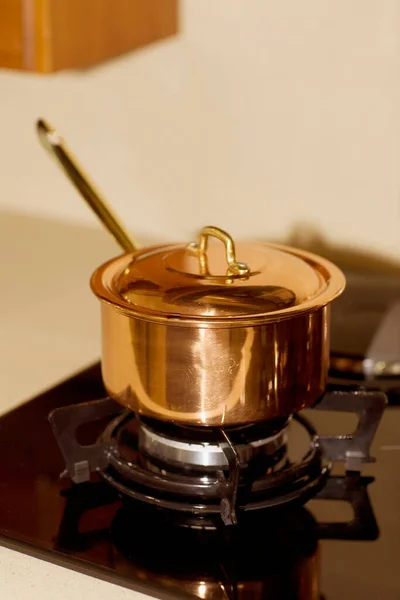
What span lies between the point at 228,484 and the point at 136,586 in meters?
0.12

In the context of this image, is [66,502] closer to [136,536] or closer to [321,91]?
[136,536]

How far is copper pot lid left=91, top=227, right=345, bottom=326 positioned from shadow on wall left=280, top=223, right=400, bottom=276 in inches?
18.0

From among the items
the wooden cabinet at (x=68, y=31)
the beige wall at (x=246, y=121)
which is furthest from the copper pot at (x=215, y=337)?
the beige wall at (x=246, y=121)

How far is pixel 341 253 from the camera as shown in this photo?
1362 mm

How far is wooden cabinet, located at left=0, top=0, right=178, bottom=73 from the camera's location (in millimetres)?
1031

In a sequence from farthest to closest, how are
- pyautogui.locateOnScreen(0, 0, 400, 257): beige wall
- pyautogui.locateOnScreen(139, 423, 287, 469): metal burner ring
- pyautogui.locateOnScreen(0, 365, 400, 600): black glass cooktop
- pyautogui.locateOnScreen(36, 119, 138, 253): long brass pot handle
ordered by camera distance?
1. pyautogui.locateOnScreen(0, 0, 400, 257): beige wall
2. pyautogui.locateOnScreen(36, 119, 138, 253): long brass pot handle
3. pyautogui.locateOnScreen(139, 423, 287, 469): metal burner ring
4. pyautogui.locateOnScreen(0, 365, 400, 600): black glass cooktop

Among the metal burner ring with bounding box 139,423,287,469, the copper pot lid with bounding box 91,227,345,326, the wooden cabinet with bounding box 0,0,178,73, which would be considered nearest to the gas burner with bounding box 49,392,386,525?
the metal burner ring with bounding box 139,423,287,469

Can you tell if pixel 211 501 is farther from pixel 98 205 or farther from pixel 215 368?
pixel 98 205

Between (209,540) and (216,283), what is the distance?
21cm

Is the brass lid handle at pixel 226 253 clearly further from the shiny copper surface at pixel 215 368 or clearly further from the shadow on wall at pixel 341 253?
the shadow on wall at pixel 341 253

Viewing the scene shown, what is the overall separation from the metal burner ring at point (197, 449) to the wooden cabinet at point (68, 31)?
0.43 meters

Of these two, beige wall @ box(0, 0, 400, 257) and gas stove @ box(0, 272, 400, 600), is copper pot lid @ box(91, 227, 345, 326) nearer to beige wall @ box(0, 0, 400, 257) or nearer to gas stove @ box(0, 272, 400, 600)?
gas stove @ box(0, 272, 400, 600)

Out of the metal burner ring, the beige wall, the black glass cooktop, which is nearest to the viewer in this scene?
the black glass cooktop

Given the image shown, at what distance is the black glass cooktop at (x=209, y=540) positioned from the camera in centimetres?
73
